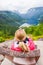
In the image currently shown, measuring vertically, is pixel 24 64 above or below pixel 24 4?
below

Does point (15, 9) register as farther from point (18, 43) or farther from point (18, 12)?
point (18, 43)

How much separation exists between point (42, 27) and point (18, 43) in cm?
154

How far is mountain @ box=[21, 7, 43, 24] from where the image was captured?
3.35 metres

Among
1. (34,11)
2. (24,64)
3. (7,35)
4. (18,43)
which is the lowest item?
(24,64)

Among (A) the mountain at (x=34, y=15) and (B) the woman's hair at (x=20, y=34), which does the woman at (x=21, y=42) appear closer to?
(B) the woman's hair at (x=20, y=34)

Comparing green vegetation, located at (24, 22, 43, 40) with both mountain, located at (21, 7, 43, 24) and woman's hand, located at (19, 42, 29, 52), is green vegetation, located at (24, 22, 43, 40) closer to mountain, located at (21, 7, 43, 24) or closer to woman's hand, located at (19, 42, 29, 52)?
mountain, located at (21, 7, 43, 24)

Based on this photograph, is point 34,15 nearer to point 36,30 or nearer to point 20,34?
point 36,30

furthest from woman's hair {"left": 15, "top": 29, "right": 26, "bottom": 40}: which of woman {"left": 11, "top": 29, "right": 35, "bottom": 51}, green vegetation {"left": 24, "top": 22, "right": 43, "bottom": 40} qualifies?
green vegetation {"left": 24, "top": 22, "right": 43, "bottom": 40}

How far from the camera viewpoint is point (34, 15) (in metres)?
3.39

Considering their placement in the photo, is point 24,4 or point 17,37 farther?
point 24,4

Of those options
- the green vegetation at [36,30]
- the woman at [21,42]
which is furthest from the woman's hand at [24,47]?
the green vegetation at [36,30]

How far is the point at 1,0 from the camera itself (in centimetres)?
339

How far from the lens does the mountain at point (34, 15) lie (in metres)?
3.35

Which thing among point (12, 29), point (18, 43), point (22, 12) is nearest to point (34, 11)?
point (22, 12)
